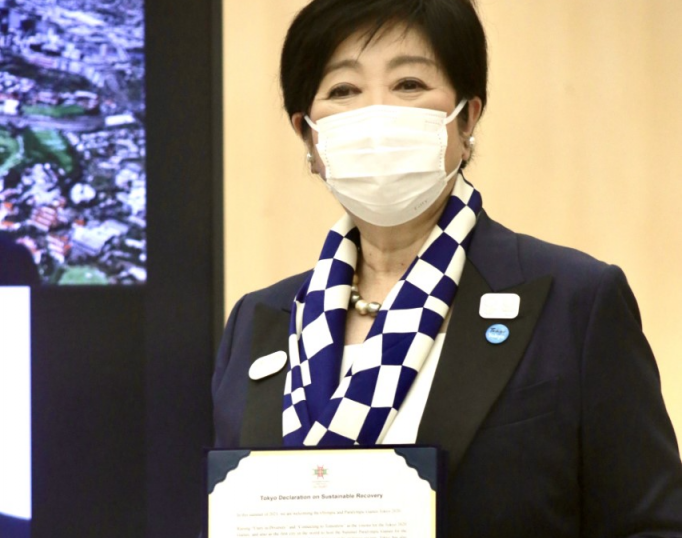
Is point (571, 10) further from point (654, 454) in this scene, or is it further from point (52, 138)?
point (654, 454)

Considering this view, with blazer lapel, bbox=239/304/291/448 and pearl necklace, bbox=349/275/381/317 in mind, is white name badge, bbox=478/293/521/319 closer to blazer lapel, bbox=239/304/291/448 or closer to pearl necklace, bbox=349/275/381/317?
pearl necklace, bbox=349/275/381/317

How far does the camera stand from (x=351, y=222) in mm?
1980

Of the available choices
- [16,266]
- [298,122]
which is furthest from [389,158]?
[16,266]

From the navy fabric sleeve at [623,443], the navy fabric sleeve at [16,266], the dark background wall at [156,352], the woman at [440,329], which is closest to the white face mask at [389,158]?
the woman at [440,329]

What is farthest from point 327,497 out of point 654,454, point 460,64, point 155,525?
point 155,525

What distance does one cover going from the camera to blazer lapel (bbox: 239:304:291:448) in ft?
5.70

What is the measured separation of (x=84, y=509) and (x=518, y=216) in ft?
5.27

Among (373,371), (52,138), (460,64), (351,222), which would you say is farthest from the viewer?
(52,138)

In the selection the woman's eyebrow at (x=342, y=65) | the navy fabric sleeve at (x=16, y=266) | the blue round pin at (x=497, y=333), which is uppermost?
the woman's eyebrow at (x=342, y=65)

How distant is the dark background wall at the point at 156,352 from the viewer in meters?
3.01

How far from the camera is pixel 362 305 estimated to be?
1.84 m

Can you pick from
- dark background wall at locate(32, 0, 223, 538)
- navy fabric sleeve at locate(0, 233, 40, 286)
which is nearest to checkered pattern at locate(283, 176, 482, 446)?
dark background wall at locate(32, 0, 223, 538)

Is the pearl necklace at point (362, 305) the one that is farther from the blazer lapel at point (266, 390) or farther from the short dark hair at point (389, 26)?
the short dark hair at point (389, 26)

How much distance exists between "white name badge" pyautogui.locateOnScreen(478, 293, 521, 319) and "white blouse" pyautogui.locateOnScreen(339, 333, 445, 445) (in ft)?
0.29
